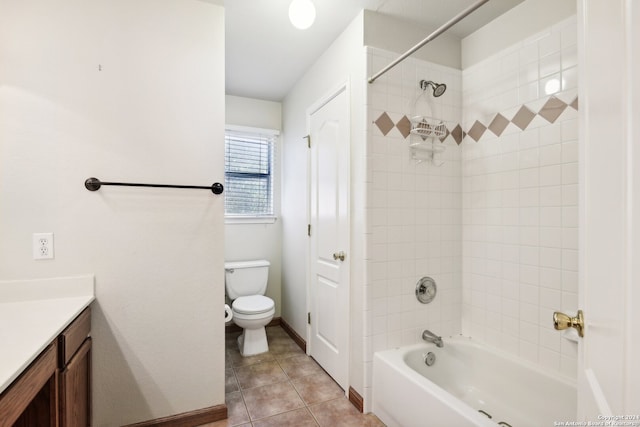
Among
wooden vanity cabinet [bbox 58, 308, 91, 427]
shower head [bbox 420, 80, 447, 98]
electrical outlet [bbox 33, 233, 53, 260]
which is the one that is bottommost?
wooden vanity cabinet [bbox 58, 308, 91, 427]

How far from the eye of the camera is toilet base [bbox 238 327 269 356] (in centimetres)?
267

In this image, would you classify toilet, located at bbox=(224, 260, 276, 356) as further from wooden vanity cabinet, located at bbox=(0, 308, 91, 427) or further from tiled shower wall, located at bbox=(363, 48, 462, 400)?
wooden vanity cabinet, located at bbox=(0, 308, 91, 427)

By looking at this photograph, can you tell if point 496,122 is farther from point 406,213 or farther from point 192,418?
point 192,418

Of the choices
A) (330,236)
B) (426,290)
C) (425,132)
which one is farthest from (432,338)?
(425,132)

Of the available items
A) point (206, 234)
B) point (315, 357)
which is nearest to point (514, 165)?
point (206, 234)

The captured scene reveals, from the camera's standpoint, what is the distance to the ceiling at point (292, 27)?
185 centimetres

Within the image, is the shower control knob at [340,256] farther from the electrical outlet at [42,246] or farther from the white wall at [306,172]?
the electrical outlet at [42,246]

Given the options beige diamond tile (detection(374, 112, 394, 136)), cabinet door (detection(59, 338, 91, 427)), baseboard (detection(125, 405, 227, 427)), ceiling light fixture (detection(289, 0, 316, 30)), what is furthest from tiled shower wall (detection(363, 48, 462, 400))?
cabinet door (detection(59, 338, 91, 427))

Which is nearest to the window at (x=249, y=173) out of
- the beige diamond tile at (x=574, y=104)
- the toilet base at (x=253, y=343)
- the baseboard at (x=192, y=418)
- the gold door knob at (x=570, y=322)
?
the toilet base at (x=253, y=343)

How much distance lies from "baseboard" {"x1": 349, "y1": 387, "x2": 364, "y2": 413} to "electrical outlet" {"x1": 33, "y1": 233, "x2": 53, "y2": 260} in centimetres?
185

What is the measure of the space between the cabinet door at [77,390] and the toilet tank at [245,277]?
1.42 metres

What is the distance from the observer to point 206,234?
1757 millimetres

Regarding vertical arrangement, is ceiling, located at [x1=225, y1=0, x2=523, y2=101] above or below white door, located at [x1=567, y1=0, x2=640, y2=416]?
above

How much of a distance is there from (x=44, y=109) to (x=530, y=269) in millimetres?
2684
